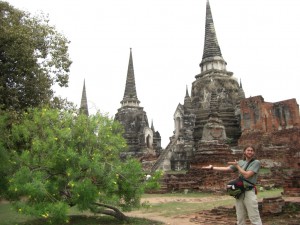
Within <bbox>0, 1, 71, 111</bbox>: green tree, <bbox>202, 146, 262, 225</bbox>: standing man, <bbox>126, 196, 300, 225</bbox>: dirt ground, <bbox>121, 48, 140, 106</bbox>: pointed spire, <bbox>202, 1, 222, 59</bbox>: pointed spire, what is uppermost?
<bbox>202, 1, 222, 59</bbox>: pointed spire

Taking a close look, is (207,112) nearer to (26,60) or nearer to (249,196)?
(26,60)

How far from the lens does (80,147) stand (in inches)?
337

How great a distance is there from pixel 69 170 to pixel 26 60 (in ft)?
19.5

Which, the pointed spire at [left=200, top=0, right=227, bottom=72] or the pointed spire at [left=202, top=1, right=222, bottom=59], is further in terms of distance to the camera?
the pointed spire at [left=202, top=1, right=222, bottom=59]

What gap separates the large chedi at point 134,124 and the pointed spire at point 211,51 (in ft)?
29.9

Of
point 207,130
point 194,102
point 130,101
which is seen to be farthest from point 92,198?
point 130,101

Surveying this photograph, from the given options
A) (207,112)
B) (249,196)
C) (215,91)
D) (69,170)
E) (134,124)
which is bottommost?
(249,196)

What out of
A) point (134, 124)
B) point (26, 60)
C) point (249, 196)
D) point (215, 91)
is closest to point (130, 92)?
point (134, 124)

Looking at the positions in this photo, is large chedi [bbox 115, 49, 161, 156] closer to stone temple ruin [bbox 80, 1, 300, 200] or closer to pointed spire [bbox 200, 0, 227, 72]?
stone temple ruin [bbox 80, 1, 300, 200]

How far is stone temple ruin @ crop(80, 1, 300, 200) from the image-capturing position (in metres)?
20.2

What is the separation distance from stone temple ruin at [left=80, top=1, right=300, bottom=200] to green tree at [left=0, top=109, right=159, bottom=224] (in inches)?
388

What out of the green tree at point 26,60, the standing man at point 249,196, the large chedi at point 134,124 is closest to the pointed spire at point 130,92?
the large chedi at point 134,124

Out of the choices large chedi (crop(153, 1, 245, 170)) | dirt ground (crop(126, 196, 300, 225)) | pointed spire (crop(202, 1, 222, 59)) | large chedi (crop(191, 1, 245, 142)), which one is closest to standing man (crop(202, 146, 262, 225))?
dirt ground (crop(126, 196, 300, 225))

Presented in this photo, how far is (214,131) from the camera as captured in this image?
24.9 metres
